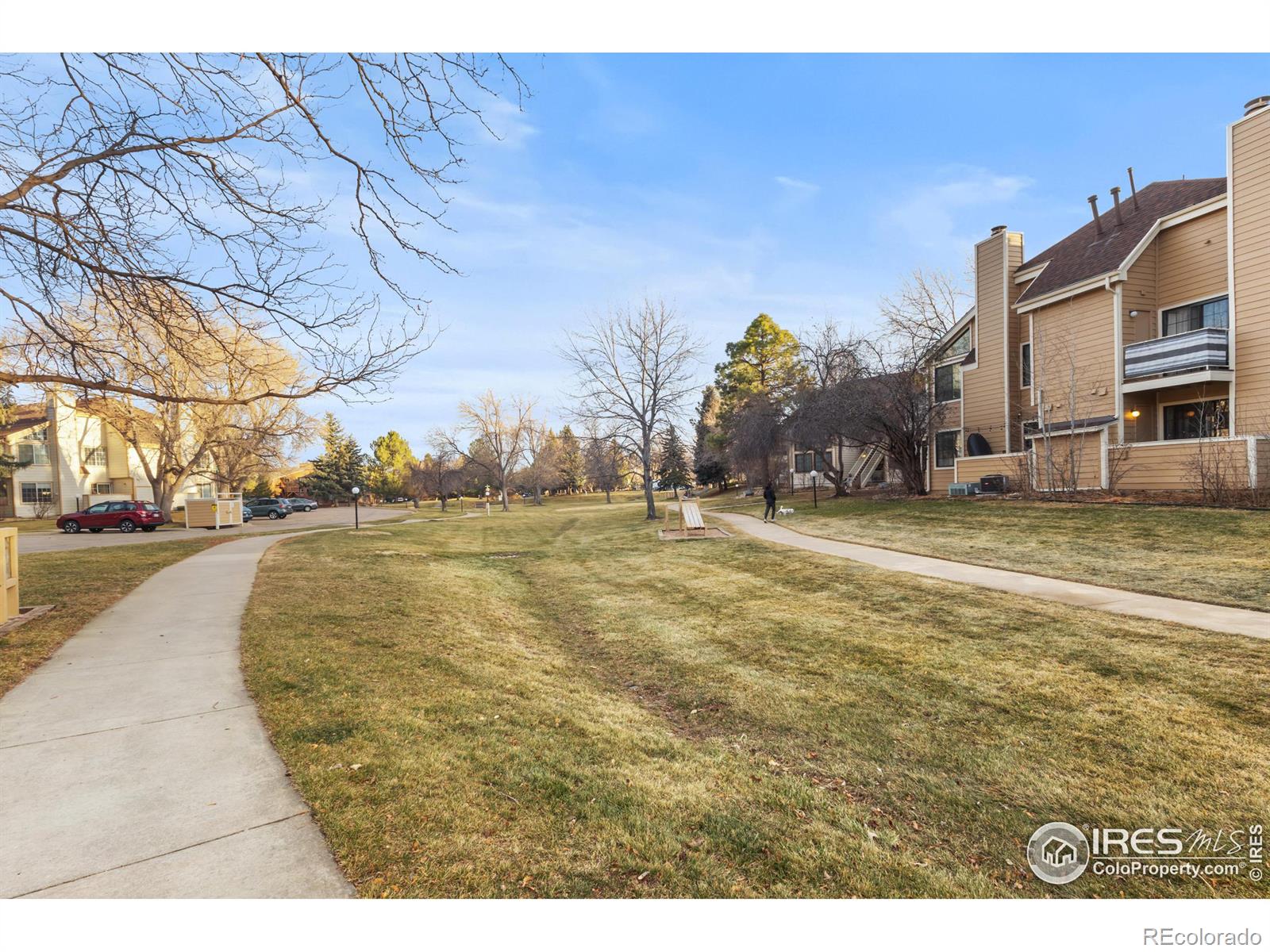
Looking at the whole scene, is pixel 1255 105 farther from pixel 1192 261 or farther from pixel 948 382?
pixel 948 382

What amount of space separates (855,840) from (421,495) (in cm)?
6392

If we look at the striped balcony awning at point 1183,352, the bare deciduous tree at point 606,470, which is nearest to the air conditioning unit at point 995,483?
the striped balcony awning at point 1183,352

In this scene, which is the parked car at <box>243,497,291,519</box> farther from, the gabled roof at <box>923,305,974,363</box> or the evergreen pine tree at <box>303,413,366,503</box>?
the gabled roof at <box>923,305,974,363</box>

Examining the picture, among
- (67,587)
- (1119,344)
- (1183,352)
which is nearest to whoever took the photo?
(67,587)

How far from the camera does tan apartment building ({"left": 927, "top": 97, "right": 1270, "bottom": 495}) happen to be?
48.6 ft

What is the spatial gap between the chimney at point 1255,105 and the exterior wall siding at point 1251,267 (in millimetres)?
384

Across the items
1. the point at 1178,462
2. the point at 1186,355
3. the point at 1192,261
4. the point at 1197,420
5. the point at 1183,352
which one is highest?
the point at 1192,261

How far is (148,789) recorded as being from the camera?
10.4ft

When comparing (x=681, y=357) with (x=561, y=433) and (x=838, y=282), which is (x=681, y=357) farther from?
(x=561, y=433)

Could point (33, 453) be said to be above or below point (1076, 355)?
below

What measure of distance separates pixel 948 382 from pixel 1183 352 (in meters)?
9.77

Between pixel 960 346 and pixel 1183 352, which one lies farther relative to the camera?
pixel 960 346

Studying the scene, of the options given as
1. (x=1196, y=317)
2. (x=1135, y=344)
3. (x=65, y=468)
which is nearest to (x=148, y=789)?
(x=1135, y=344)

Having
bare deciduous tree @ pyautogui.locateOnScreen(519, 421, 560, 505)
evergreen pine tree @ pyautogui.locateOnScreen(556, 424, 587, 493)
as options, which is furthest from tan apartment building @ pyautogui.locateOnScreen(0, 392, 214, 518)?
evergreen pine tree @ pyautogui.locateOnScreen(556, 424, 587, 493)
